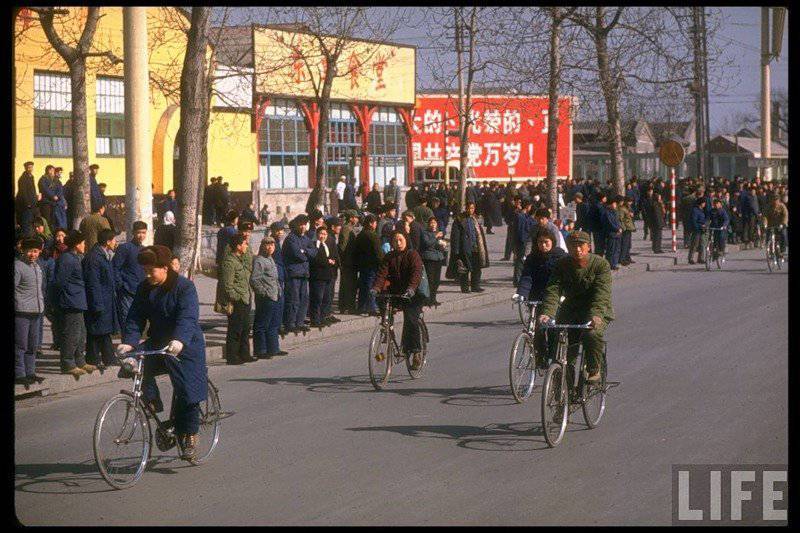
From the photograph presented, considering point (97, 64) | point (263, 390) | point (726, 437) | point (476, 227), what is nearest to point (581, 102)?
point (476, 227)

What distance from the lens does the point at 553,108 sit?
2808 centimetres

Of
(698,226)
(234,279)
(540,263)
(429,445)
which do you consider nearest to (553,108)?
(698,226)

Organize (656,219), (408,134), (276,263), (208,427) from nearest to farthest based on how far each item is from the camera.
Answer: (208,427) < (276,263) < (656,219) < (408,134)

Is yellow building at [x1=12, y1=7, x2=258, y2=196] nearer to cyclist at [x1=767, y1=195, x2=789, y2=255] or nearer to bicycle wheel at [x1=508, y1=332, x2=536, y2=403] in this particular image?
cyclist at [x1=767, y1=195, x2=789, y2=255]

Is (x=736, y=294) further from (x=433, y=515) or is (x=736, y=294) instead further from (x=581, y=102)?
(x=433, y=515)

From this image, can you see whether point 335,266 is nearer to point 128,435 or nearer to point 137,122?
point 137,122

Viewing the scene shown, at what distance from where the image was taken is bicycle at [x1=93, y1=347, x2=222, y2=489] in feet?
28.6

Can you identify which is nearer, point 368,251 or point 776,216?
point 368,251

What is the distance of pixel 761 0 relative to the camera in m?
6.06

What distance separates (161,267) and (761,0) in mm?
4953

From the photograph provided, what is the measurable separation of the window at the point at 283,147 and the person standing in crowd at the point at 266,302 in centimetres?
2842

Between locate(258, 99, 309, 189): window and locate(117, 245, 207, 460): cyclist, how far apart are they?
114 feet

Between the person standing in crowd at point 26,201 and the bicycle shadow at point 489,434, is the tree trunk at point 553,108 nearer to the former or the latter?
the person standing in crowd at point 26,201

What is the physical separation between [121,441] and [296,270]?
28.0 feet
